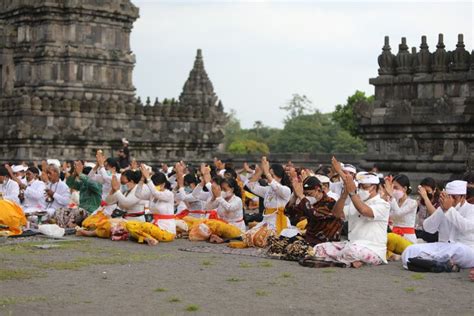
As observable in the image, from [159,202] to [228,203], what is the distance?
1.15 metres

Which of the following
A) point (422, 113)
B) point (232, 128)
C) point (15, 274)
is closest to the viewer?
point (15, 274)

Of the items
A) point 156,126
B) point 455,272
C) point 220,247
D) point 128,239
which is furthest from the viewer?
point 156,126

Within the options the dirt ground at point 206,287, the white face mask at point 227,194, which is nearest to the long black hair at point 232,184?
the white face mask at point 227,194

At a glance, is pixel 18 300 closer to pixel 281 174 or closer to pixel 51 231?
pixel 51 231

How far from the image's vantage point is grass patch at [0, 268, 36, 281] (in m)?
12.0

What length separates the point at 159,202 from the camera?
17.0 meters

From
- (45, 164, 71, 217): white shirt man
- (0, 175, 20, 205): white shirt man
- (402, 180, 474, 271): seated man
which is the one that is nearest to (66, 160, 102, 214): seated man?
(45, 164, 71, 217): white shirt man

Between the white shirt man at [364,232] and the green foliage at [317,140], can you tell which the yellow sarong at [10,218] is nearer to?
the white shirt man at [364,232]

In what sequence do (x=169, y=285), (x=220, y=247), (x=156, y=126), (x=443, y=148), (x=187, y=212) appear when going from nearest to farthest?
(x=169, y=285) < (x=220, y=247) < (x=187, y=212) < (x=443, y=148) < (x=156, y=126)

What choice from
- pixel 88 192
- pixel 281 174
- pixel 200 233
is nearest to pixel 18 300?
pixel 200 233

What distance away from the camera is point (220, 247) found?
52.2ft

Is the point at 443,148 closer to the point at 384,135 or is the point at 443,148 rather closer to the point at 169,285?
the point at 384,135

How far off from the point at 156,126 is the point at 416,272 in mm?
26343

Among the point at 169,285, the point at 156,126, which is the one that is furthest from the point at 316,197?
the point at 156,126
